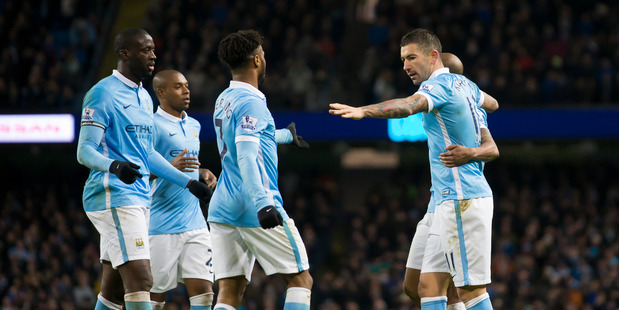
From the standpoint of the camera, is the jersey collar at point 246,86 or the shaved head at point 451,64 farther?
the shaved head at point 451,64

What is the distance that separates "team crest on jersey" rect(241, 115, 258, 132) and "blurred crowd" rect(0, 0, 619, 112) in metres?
11.9

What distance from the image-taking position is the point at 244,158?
5.48 m

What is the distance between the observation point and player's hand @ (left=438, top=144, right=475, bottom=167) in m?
6.03

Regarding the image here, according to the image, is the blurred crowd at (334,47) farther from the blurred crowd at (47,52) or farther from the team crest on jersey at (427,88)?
the team crest on jersey at (427,88)

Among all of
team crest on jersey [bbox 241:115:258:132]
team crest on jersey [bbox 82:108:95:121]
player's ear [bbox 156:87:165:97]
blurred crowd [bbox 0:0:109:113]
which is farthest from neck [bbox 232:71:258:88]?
blurred crowd [bbox 0:0:109:113]

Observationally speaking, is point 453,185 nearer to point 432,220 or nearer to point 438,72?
point 432,220

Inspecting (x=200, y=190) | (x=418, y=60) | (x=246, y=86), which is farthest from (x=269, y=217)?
(x=418, y=60)

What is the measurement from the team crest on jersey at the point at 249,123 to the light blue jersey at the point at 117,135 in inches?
43.6

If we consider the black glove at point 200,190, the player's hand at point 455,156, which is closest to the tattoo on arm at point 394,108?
the player's hand at point 455,156

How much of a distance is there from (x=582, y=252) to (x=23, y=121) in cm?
1189

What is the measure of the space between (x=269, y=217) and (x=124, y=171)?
1095 millimetres

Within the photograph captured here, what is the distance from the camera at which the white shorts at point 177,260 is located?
23.5ft

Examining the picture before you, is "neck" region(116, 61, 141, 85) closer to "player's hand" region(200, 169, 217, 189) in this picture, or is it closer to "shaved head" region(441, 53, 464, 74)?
"player's hand" region(200, 169, 217, 189)

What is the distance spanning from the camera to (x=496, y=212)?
1791cm
